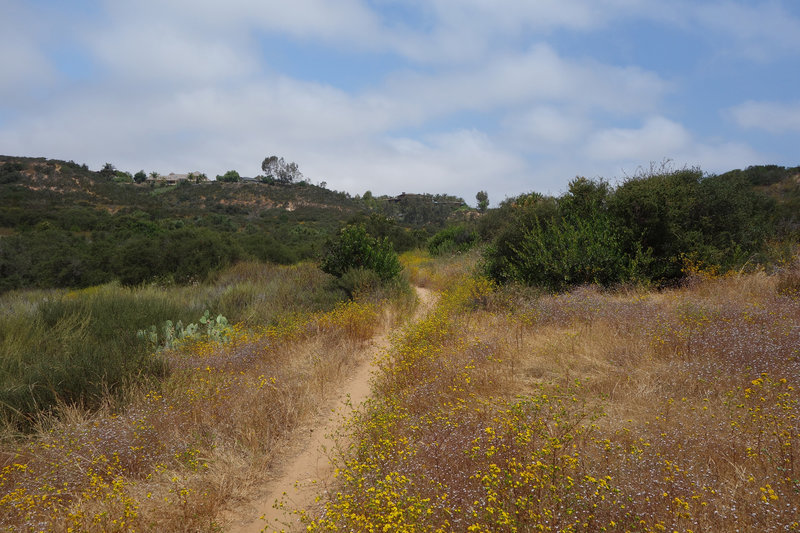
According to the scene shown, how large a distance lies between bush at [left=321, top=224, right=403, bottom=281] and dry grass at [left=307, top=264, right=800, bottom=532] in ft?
17.2

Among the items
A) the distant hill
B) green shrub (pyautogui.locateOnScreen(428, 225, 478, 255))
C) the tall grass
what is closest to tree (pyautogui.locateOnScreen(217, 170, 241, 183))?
the distant hill

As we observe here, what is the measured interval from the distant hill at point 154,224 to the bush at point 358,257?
3.98 feet

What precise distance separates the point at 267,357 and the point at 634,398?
496cm

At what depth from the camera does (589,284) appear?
367 inches

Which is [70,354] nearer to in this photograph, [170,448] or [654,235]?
[170,448]

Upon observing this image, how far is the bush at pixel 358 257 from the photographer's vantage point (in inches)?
457

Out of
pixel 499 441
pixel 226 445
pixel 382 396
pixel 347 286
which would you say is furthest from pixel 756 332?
pixel 347 286

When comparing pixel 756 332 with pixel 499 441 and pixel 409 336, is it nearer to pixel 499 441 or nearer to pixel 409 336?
pixel 499 441

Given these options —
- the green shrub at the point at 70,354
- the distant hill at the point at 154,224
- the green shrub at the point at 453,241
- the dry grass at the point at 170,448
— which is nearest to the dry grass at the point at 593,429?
the dry grass at the point at 170,448

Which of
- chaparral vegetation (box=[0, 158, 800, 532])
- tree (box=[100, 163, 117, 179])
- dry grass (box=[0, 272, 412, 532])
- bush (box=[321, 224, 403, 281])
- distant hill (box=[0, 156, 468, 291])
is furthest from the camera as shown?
tree (box=[100, 163, 117, 179])

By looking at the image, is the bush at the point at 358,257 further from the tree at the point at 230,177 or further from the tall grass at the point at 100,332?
the tree at the point at 230,177

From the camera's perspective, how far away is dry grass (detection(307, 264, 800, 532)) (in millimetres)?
2590

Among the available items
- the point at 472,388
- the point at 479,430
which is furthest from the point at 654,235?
the point at 479,430

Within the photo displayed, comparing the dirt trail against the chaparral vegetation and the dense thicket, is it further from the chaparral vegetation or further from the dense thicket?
the dense thicket
